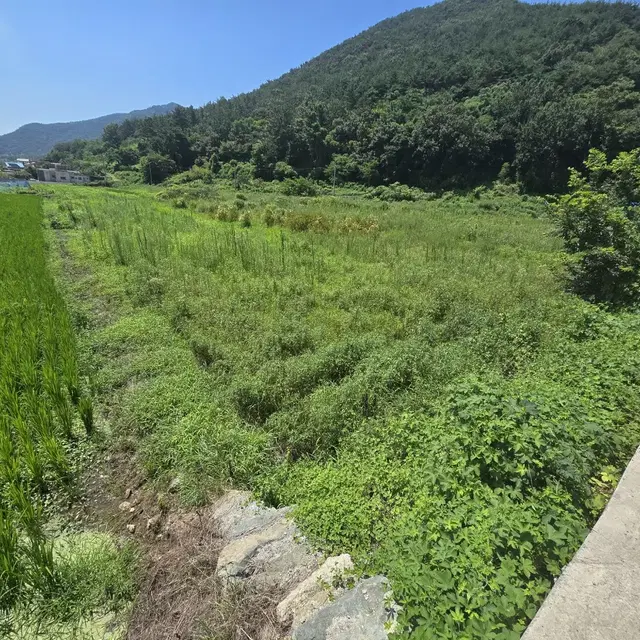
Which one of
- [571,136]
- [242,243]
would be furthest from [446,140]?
[242,243]

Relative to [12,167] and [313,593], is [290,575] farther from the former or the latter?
[12,167]

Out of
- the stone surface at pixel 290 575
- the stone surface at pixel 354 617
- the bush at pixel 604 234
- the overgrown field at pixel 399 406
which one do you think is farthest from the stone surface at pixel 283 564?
the bush at pixel 604 234

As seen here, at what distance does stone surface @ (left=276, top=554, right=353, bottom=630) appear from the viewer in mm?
2082

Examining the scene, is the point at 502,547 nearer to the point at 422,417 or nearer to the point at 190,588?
the point at 422,417

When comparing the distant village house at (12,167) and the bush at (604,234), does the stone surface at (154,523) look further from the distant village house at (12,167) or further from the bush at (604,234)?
the distant village house at (12,167)

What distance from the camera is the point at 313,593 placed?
2.17 meters

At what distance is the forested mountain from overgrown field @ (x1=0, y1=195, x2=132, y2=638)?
41.0 metres

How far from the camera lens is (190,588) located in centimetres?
245

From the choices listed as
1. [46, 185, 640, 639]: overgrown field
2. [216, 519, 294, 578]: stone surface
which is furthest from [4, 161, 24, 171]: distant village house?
[216, 519, 294, 578]: stone surface

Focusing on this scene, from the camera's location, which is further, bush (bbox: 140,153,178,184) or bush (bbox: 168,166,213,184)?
bush (bbox: 140,153,178,184)

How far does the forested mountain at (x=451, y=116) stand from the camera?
118ft

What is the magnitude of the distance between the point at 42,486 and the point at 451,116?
4978cm

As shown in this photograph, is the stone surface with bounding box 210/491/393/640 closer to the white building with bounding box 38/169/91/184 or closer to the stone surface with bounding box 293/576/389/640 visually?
the stone surface with bounding box 293/576/389/640

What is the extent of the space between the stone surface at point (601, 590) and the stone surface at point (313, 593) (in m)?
1.01
